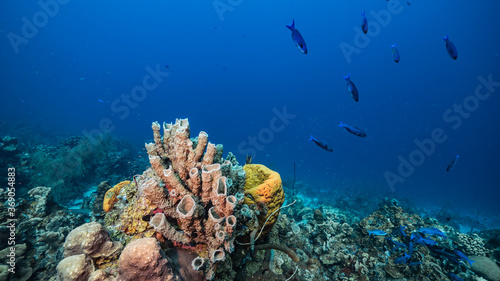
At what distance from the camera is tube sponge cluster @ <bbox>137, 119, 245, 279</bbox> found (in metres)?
1.68

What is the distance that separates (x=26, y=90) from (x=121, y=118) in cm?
6910

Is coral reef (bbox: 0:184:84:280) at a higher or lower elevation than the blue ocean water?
lower

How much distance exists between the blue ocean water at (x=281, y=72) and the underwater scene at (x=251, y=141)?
3.09 ft

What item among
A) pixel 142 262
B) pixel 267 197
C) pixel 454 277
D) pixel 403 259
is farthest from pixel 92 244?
pixel 454 277

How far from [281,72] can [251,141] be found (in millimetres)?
52226

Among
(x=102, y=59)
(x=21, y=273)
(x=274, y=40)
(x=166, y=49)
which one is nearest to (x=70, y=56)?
(x=102, y=59)

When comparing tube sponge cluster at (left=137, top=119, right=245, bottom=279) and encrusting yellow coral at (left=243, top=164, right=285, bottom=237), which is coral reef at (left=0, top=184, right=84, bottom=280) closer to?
tube sponge cluster at (left=137, top=119, right=245, bottom=279)

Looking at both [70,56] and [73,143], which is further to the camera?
[70,56]

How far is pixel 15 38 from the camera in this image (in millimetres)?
84812

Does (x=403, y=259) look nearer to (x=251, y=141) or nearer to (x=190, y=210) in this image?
(x=190, y=210)

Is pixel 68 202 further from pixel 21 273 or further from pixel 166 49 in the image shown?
pixel 166 49

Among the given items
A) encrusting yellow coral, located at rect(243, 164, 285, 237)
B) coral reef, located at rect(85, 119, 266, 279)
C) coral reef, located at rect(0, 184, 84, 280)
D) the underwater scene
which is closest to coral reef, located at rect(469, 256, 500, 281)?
the underwater scene

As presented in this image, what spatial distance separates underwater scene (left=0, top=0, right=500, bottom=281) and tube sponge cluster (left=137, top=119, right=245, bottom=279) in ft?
0.06

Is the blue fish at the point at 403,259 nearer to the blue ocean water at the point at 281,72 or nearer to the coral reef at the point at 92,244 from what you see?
the coral reef at the point at 92,244
